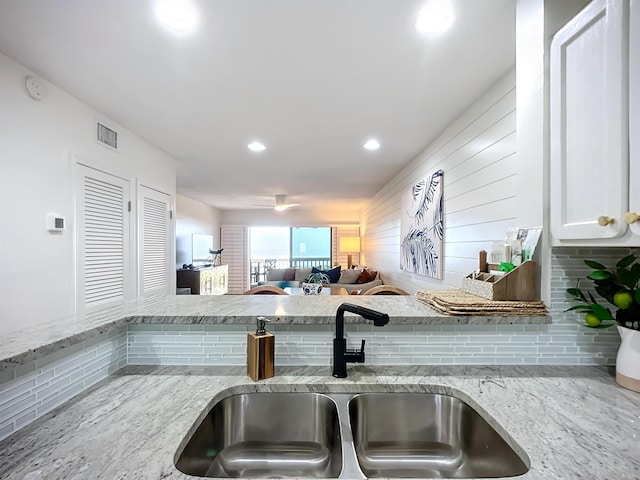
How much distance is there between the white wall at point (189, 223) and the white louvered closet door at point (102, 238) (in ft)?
10.4

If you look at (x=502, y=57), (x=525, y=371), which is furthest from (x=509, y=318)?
(x=502, y=57)

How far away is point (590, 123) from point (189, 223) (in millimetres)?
6865

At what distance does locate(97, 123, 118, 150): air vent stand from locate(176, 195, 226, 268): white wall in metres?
3.41

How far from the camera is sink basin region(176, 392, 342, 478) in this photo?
35.7 inches

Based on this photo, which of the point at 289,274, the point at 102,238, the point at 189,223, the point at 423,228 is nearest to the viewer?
the point at 102,238

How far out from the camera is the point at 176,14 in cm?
149

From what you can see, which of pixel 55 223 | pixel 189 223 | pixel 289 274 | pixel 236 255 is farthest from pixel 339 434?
pixel 236 255

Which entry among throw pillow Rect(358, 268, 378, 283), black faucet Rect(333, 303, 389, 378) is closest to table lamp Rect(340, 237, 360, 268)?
throw pillow Rect(358, 268, 378, 283)

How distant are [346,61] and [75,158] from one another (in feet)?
7.04

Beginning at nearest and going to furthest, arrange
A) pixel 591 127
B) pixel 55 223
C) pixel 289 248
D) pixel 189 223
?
pixel 591 127 < pixel 55 223 < pixel 189 223 < pixel 289 248

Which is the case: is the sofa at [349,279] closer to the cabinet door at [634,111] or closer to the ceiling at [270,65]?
the ceiling at [270,65]

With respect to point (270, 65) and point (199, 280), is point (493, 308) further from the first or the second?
point (199, 280)

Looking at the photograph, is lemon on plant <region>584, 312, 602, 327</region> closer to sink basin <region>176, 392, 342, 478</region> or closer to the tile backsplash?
the tile backsplash

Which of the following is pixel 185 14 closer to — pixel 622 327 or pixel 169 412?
pixel 169 412
